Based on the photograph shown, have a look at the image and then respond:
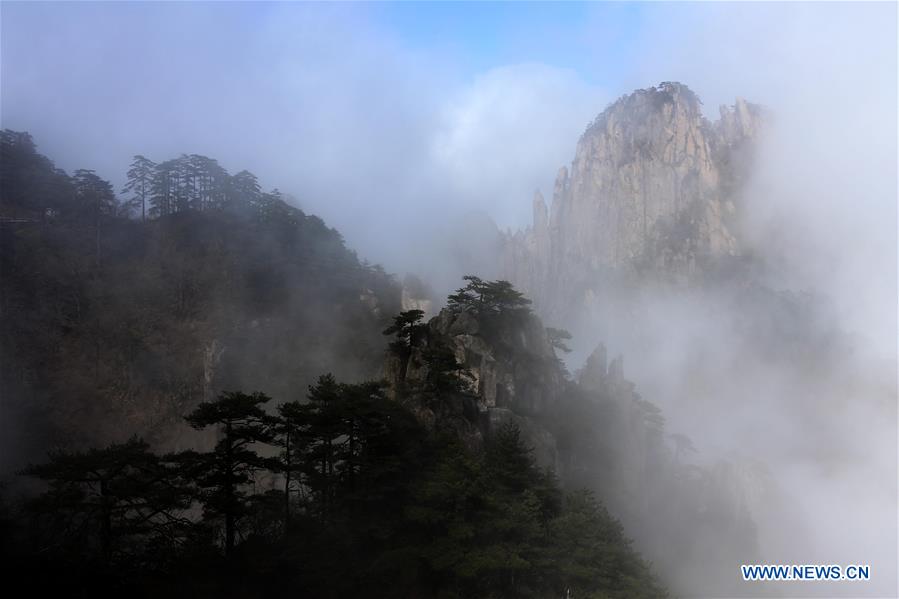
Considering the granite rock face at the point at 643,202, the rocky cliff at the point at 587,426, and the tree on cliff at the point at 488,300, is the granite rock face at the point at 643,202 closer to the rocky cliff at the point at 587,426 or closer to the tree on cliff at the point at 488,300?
the rocky cliff at the point at 587,426

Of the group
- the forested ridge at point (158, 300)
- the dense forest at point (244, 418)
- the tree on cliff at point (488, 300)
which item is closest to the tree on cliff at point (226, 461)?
the dense forest at point (244, 418)

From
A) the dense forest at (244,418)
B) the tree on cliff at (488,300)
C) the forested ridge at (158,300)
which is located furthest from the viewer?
the forested ridge at (158,300)

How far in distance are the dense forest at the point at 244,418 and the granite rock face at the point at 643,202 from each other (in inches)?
1917

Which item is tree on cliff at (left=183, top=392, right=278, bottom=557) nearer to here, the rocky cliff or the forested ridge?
the rocky cliff

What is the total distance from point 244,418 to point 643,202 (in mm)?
91174

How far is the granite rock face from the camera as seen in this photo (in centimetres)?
9606

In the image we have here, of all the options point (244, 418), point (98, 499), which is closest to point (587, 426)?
point (244, 418)

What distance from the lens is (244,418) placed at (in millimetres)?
21016

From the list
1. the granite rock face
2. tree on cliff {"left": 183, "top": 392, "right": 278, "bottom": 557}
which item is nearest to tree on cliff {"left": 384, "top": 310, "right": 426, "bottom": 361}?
tree on cliff {"left": 183, "top": 392, "right": 278, "bottom": 557}

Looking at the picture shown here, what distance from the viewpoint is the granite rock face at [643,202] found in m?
96.1

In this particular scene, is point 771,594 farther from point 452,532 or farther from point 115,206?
point 115,206

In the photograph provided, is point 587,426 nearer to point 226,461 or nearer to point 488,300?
point 488,300

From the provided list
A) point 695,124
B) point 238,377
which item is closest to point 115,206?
point 238,377

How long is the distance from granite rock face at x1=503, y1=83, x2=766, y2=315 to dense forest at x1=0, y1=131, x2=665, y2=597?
160 ft
